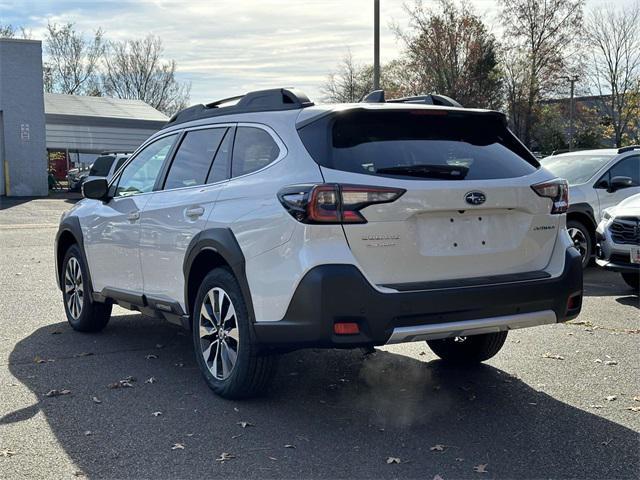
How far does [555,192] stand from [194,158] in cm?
253

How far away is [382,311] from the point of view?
417 centimetres

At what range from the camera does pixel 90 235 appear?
6.89 m

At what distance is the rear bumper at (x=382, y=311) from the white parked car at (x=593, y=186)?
22.2ft

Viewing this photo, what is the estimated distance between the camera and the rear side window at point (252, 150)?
479 centimetres

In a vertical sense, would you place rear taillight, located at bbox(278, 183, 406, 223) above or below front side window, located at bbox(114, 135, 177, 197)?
below

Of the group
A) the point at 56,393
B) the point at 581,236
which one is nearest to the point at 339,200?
the point at 56,393

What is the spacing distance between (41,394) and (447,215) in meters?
2.94

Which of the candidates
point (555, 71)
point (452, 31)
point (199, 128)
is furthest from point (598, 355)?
point (555, 71)

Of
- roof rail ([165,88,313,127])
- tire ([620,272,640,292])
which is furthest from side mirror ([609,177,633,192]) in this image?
roof rail ([165,88,313,127])

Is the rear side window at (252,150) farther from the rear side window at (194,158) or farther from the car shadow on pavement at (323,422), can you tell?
the car shadow on pavement at (323,422)

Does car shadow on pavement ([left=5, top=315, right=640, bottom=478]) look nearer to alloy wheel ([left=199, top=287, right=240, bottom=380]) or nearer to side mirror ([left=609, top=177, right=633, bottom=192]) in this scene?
alloy wheel ([left=199, top=287, right=240, bottom=380])

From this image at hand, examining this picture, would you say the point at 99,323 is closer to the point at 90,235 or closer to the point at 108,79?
the point at 90,235

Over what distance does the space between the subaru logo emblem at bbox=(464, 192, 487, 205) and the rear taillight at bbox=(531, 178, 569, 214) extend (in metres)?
0.44

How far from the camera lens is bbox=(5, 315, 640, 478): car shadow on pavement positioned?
154 inches
